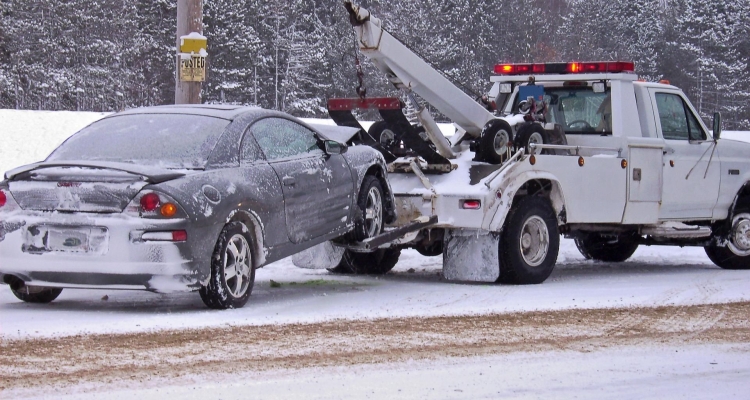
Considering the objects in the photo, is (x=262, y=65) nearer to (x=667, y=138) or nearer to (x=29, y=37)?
(x=29, y=37)

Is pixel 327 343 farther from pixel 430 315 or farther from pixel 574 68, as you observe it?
pixel 574 68

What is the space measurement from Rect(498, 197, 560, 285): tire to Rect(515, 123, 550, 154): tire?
0.56 m

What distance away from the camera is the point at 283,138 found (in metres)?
9.29

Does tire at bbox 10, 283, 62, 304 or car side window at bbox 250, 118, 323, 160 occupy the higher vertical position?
car side window at bbox 250, 118, 323, 160

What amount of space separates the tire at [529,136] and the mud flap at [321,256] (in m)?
2.14

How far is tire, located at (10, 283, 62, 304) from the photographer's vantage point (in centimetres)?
845

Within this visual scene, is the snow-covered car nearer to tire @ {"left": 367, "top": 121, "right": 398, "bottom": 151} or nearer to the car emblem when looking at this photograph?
the car emblem

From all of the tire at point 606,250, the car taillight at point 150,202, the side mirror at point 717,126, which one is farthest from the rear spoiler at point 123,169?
the tire at point 606,250

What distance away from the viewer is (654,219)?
12.1 m

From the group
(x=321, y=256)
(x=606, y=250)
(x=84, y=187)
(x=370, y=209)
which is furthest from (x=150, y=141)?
(x=606, y=250)

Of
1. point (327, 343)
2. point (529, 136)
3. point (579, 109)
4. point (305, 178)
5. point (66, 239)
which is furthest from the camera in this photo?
point (579, 109)

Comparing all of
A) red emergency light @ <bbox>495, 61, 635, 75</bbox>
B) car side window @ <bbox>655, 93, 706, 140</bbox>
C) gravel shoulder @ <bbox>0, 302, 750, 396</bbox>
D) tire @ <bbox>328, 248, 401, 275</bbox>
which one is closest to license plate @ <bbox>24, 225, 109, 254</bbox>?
gravel shoulder @ <bbox>0, 302, 750, 396</bbox>

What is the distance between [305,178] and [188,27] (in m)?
2.86

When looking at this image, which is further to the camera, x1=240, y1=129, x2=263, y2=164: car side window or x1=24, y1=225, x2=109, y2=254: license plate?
x1=240, y1=129, x2=263, y2=164: car side window
